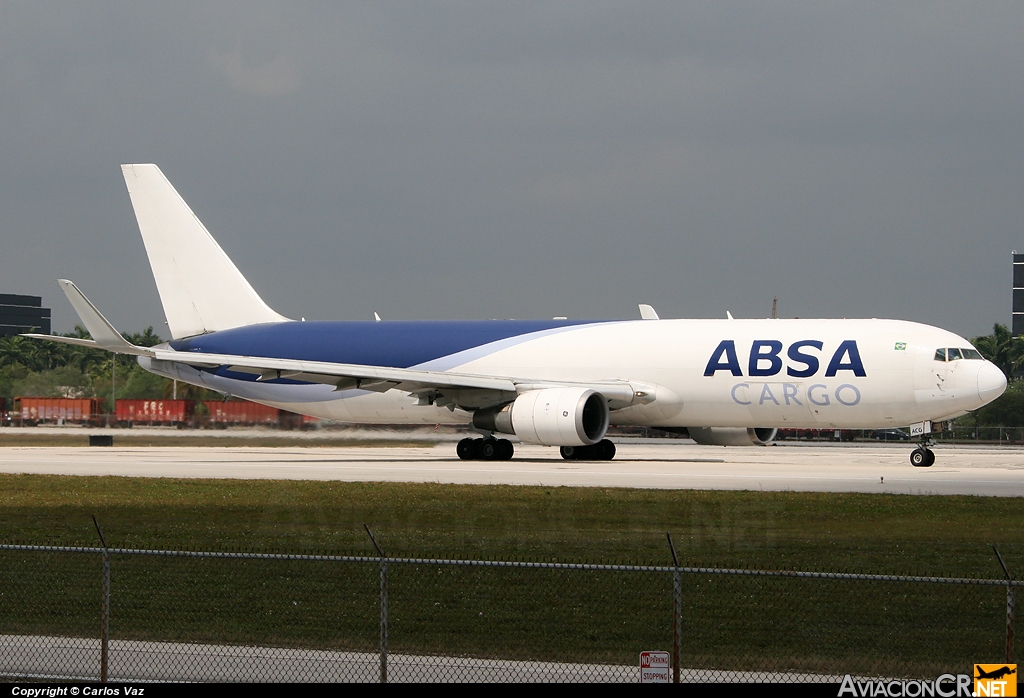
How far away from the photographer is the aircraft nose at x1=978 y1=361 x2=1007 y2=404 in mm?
37375

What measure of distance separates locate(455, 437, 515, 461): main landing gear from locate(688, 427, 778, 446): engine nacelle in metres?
7.25

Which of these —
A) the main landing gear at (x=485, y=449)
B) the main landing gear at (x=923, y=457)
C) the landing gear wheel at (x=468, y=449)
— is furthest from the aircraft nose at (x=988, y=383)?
the landing gear wheel at (x=468, y=449)

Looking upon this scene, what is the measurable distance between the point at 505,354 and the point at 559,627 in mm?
30463

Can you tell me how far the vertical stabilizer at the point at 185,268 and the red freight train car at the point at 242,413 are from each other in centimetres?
374

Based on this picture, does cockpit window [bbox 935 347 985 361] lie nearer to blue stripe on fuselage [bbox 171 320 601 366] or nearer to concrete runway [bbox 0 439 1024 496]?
concrete runway [bbox 0 439 1024 496]

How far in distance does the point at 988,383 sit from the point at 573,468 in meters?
12.3

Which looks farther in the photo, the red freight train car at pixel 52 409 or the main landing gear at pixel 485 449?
the red freight train car at pixel 52 409

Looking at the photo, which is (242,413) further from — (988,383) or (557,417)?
(988,383)

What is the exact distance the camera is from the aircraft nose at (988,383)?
37.4 m

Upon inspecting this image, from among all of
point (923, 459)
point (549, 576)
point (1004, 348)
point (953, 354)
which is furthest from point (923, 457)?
point (1004, 348)

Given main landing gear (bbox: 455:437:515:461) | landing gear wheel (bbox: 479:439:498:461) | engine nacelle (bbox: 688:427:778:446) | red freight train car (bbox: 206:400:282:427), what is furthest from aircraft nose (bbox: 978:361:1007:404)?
red freight train car (bbox: 206:400:282:427)

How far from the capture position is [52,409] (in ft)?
199

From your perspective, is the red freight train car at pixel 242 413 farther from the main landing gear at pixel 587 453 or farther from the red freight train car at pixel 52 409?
the red freight train car at pixel 52 409

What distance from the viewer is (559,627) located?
14055 mm
